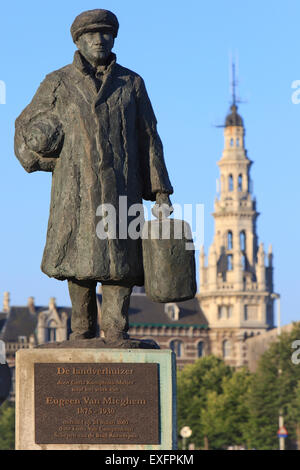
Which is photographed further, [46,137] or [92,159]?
[46,137]

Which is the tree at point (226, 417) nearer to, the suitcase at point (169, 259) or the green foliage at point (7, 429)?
the green foliage at point (7, 429)

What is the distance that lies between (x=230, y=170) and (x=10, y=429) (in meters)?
64.3

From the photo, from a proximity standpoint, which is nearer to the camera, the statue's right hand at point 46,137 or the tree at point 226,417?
the statue's right hand at point 46,137

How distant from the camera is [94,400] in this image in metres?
13.1

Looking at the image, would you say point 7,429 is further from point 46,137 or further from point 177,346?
point 46,137

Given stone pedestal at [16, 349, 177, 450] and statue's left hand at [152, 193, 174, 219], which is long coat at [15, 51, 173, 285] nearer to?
statue's left hand at [152, 193, 174, 219]

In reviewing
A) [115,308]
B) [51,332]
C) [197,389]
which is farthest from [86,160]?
[51,332]

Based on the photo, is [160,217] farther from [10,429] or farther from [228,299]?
[228,299]

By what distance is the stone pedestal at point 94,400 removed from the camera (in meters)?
13.0

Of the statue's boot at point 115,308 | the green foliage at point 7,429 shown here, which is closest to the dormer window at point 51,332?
the green foliage at point 7,429

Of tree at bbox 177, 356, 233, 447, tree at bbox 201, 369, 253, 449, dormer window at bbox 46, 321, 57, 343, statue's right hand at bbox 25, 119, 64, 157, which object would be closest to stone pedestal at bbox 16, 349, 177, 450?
statue's right hand at bbox 25, 119, 64, 157

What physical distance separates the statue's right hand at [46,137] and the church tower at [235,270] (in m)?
131

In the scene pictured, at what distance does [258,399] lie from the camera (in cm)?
8519

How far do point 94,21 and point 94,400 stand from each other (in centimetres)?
382
